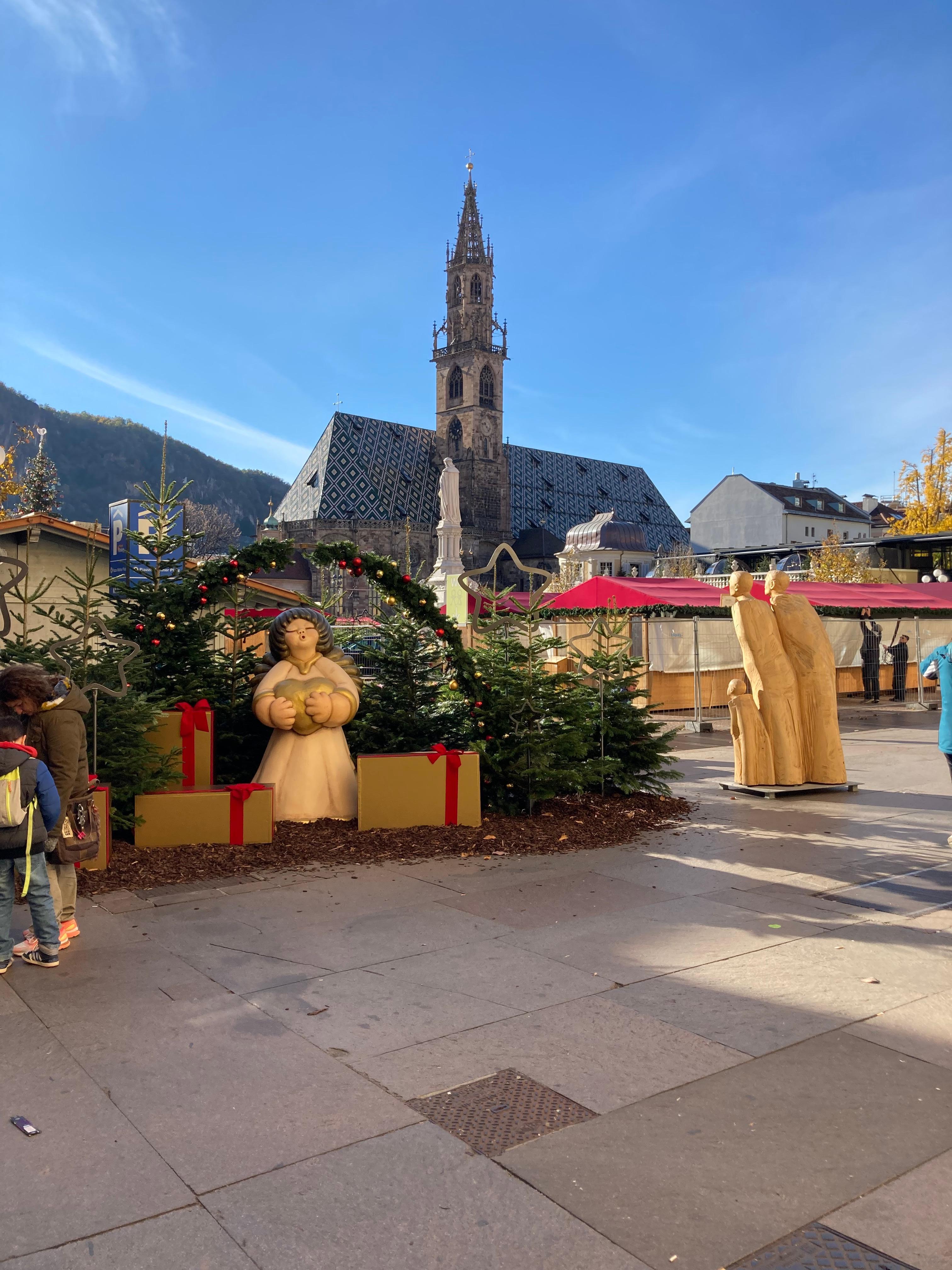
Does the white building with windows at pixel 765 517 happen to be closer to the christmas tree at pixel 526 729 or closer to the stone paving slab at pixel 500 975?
the christmas tree at pixel 526 729

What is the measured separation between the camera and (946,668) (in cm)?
810

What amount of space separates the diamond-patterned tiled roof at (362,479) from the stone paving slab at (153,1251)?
76755 mm

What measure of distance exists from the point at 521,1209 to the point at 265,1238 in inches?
28.9

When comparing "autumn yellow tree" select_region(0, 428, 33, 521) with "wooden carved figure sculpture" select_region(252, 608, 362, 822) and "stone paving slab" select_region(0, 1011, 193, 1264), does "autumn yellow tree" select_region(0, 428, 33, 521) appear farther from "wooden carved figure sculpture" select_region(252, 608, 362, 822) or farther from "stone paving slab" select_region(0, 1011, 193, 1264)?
"stone paving slab" select_region(0, 1011, 193, 1264)

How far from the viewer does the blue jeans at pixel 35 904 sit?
4.88 metres

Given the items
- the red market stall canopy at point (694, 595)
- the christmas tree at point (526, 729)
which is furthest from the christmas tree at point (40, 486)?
the christmas tree at point (526, 729)

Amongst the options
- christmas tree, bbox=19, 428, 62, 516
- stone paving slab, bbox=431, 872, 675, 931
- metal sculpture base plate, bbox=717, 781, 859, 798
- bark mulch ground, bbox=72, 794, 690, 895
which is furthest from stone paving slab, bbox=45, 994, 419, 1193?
christmas tree, bbox=19, 428, 62, 516

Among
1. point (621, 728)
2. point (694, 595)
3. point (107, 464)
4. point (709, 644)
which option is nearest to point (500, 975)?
point (621, 728)

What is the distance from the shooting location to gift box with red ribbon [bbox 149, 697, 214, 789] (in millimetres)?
8273

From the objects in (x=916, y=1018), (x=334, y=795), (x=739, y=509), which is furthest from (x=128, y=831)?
(x=739, y=509)

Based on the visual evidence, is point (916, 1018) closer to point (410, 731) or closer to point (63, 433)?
point (410, 731)

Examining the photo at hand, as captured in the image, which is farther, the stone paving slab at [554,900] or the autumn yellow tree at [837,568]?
the autumn yellow tree at [837,568]

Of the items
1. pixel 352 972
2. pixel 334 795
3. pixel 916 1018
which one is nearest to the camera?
pixel 916 1018

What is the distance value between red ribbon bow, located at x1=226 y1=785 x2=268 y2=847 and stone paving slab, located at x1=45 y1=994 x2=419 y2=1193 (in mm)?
3121
